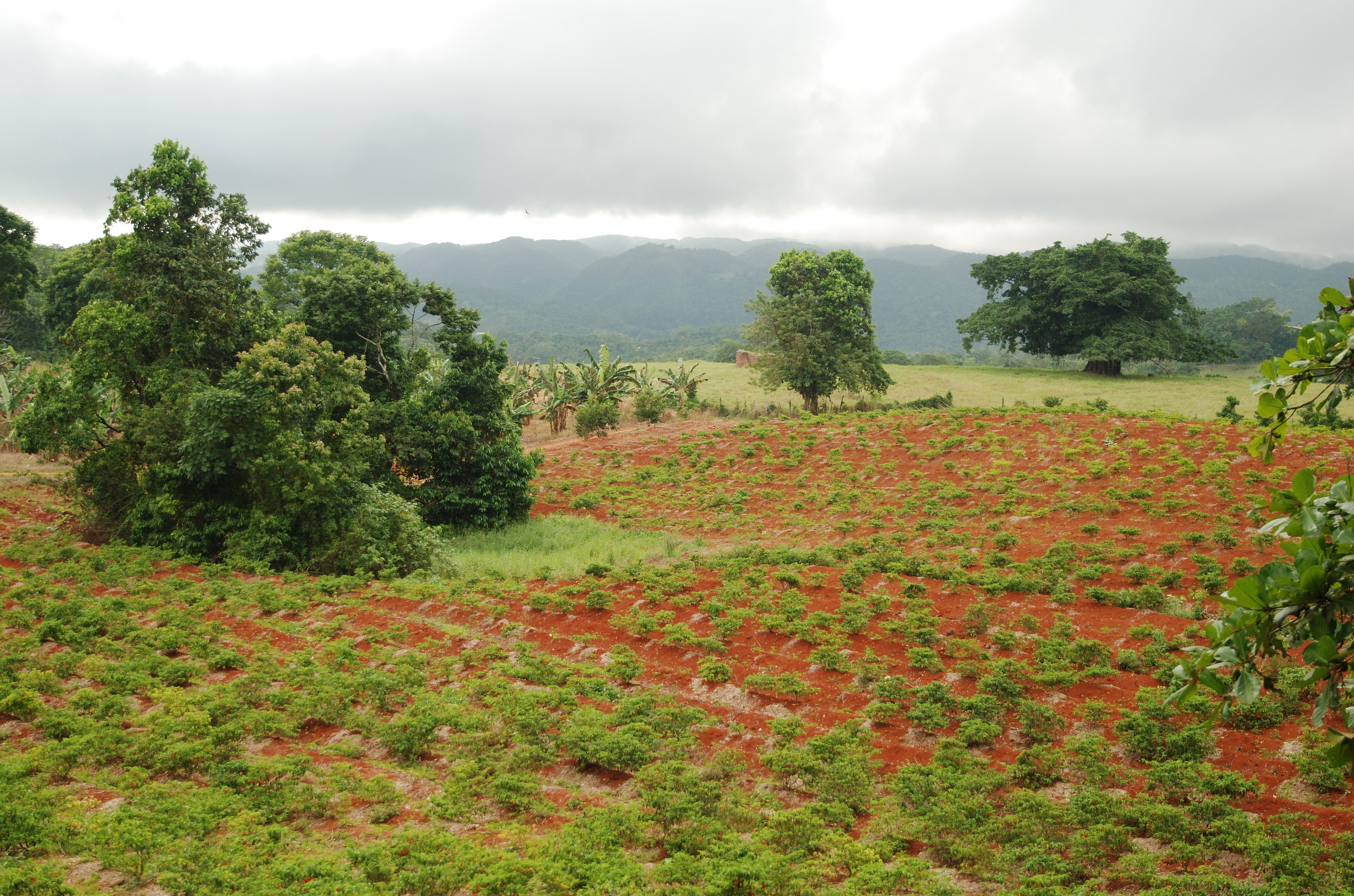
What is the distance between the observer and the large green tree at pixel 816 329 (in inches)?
1057

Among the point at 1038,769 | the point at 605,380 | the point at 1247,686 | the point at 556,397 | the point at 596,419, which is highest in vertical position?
the point at 605,380

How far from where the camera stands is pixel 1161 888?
3941mm

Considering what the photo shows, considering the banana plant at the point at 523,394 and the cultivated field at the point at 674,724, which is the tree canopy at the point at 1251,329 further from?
the cultivated field at the point at 674,724

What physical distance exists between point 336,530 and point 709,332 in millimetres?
126170

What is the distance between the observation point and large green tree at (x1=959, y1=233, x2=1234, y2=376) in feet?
109

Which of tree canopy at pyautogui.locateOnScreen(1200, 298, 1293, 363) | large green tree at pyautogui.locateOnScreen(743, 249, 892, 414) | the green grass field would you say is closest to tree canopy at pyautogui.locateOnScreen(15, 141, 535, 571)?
large green tree at pyautogui.locateOnScreen(743, 249, 892, 414)

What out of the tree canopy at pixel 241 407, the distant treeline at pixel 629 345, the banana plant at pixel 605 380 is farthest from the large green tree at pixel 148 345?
the distant treeline at pixel 629 345

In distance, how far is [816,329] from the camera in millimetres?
27312

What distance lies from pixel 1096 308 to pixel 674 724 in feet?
123

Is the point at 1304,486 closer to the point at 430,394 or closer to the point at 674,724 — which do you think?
the point at 674,724

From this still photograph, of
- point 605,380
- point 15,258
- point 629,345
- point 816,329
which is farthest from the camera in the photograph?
point 629,345

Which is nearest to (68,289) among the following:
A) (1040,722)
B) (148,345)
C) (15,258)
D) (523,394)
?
(15,258)

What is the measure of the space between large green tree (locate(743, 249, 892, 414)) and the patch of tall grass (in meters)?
13.5

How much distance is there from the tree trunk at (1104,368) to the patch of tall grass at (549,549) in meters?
30.8
